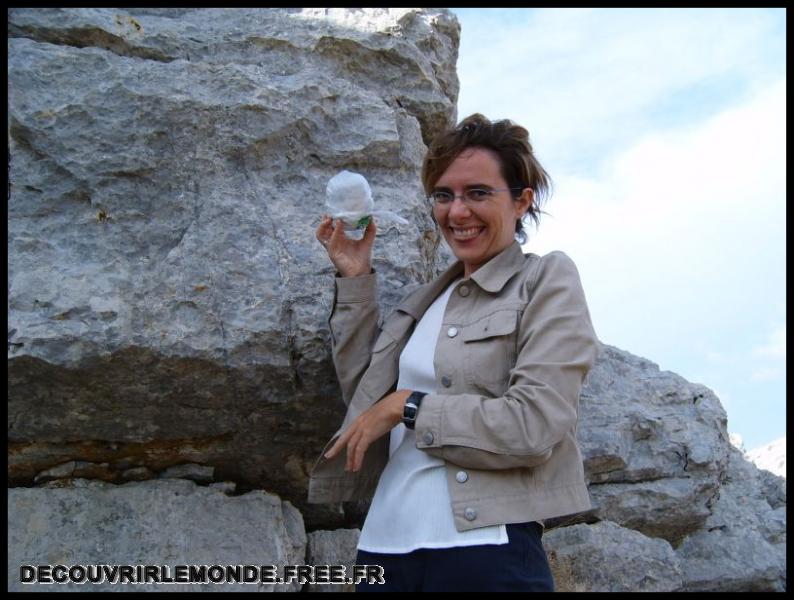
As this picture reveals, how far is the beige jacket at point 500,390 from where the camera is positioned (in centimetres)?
220

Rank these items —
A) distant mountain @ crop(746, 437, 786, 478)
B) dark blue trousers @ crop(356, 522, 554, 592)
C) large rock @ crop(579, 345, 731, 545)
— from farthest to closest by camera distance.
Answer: distant mountain @ crop(746, 437, 786, 478), large rock @ crop(579, 345, 731, 545), dark blue trousers @ crop(356, 522, 554, 592)

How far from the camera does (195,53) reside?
11.4 ft

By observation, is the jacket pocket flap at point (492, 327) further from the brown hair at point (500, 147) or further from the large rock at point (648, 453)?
the large rock at point (648, 453)

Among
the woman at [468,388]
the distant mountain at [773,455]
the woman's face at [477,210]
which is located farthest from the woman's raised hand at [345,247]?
the distant mountain at [773,455]

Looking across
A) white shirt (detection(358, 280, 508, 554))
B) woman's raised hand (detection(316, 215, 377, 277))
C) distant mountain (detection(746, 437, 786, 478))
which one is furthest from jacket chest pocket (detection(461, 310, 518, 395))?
distant mountain (detection(746, 437, 786, 478))

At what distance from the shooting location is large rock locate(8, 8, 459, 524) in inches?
109

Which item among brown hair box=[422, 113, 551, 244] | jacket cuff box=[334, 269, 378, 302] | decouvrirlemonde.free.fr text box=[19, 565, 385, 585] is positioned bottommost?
decouvrirlemonde.free.fr text box=[19, 565, 385, 585]

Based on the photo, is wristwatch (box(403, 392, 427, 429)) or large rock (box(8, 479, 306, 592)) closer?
wristwatch (box(403, 392, 427, 429))

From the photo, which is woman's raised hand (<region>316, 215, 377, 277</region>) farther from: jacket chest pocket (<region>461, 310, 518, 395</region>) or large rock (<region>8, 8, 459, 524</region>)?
jacket chest pocket (<region>461, 310, 518, 395</region>)

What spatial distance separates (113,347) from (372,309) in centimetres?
92

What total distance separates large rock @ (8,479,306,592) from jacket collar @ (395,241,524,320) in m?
1.04

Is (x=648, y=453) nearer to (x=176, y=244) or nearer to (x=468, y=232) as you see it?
(x=468, y=232)

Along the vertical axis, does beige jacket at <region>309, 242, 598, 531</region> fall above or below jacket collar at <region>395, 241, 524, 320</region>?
below

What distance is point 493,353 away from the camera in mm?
2416
